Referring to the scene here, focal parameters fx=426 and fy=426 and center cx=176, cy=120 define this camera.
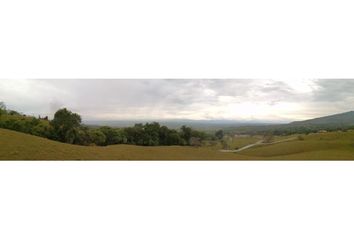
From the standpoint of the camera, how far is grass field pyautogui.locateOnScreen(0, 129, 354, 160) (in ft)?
20.4

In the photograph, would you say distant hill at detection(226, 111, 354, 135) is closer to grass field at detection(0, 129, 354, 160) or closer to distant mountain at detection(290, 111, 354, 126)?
distant mountain at detection(290, 111, 354, 126)

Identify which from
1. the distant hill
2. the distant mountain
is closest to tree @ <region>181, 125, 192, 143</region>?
the distant hill

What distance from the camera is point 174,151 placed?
249 inches

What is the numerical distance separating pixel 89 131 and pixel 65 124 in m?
0.37

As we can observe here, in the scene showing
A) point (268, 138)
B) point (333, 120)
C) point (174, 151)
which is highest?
point (333, 120)

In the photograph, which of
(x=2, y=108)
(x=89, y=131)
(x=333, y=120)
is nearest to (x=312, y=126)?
(x=333, y=120)

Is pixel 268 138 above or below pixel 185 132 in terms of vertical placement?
below

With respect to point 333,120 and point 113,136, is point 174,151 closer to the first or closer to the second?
point 113,136

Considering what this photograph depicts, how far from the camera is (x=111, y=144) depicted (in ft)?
20.9

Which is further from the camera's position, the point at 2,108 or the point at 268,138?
the point at 268,138

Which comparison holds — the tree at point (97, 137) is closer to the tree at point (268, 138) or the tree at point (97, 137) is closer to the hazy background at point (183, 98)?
the hazy background at point (183, 98)

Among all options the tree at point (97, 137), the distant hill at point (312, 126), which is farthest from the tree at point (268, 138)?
the tree at point (97, 137)

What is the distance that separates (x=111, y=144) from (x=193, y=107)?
1342 millimetres

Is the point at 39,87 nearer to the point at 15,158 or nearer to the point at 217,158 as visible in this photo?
the point at 15,158
